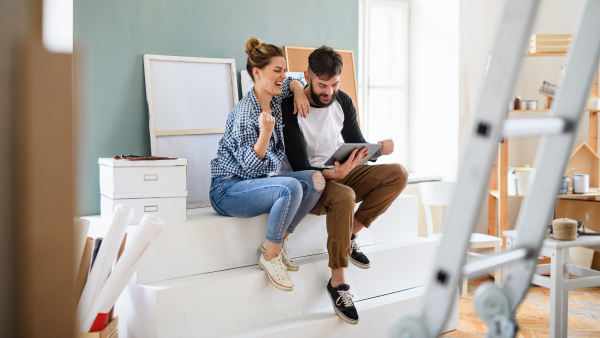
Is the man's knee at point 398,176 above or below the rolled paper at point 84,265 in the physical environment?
above

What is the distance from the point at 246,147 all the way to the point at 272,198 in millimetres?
296

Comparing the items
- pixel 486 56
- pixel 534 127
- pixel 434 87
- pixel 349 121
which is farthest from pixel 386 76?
pixel 534 127

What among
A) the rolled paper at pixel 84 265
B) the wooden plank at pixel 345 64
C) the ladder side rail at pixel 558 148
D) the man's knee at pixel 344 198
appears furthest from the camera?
the wooden plank at pixel 345 64

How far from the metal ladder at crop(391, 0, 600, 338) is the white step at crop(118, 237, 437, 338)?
1.64 meters

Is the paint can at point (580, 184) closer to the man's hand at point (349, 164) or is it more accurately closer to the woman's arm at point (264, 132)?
the man's hand at point (349, 164)

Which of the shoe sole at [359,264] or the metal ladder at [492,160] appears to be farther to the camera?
the shoe sole at [359,264]

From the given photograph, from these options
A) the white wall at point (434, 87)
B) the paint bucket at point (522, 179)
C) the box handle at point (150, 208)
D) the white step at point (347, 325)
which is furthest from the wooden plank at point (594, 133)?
the box handle at point (150, 208)

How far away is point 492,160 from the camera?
834 millimetres

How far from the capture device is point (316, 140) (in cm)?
283

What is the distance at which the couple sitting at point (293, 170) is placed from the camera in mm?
2537

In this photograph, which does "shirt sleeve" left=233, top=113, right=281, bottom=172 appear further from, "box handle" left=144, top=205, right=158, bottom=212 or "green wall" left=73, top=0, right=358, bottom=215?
"green wall" left=73, top=0, right=358, bottom=215

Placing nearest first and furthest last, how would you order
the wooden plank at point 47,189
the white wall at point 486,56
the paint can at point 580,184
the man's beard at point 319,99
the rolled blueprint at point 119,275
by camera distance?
1. the wooden plank at point 47,189
2. the rolled blueprint at point 119,275
3. the man's beard at point 319,99
4. the paint can at point 580,184
5. the white wall at point 486,56

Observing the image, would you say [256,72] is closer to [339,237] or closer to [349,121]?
[349,121]

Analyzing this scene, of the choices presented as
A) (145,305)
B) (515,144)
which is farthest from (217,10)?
(515,144)
